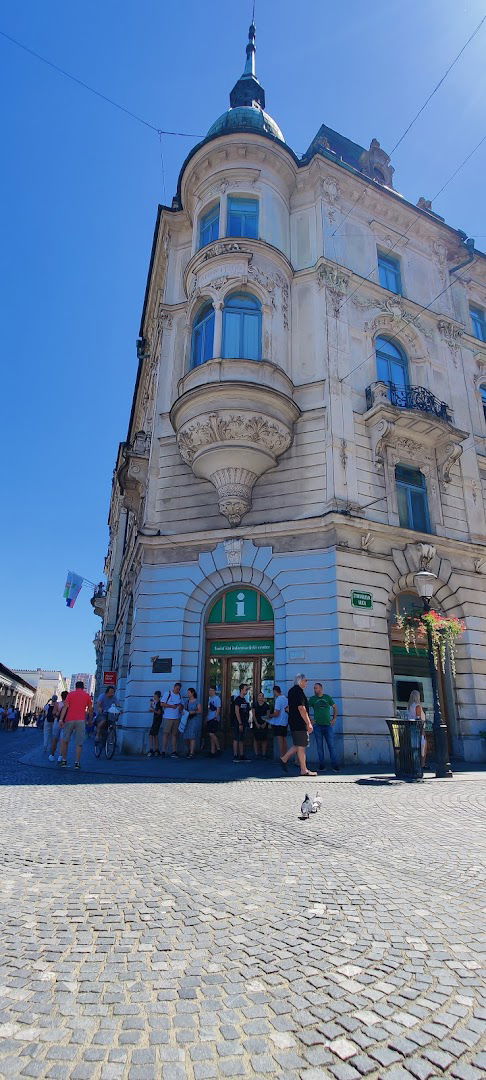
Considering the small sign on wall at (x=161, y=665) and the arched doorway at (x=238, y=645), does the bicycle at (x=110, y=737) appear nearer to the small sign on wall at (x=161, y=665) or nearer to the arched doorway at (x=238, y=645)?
the small sign on wall at (x=161, y=665)

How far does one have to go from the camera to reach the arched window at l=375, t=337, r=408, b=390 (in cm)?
1855

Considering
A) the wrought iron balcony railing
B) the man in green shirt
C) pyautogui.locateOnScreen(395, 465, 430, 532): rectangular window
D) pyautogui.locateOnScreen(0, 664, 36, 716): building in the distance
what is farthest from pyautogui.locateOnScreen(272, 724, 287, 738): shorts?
pyautogui.locateOnScreen(0, 664, 36, 716): building in the distance

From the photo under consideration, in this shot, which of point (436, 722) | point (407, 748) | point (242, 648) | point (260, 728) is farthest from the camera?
point (242, 648)

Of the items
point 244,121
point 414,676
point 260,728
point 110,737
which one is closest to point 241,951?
point 260,728

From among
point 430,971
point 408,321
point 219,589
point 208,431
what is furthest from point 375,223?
point 430,971

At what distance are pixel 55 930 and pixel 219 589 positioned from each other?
1254 cm

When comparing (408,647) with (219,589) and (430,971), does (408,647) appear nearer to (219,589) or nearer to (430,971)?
(219,589)

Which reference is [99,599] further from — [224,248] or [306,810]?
[306,810]

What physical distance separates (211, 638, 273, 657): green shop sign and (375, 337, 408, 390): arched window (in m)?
9.77

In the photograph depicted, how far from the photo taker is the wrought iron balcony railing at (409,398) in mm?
16812

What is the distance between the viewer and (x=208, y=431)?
15.4 m

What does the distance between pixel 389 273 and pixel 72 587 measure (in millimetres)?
28165

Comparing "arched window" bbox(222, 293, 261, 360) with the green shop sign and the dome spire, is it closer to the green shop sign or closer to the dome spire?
the green shop sign

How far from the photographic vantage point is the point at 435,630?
12.8 m
